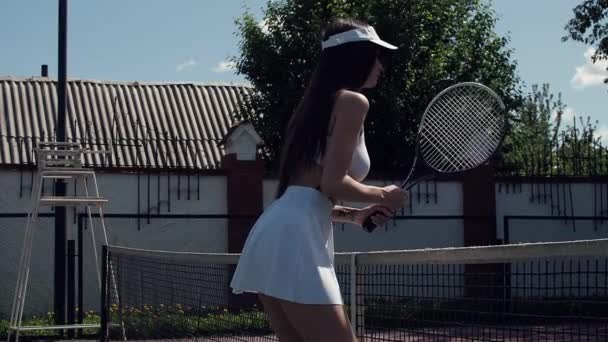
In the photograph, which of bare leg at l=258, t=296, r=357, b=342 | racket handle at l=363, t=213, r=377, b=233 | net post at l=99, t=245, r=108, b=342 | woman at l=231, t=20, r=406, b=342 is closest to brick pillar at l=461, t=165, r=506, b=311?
net post at l=99, t=245, r=108, b=342

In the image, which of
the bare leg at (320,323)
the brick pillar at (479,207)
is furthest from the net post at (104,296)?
the brick pillar at (479,207)

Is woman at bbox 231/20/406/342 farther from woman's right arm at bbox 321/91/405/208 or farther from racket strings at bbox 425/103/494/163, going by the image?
racket strings at bbox 425/103/494/163

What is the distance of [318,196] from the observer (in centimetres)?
359

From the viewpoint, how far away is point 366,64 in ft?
12.0

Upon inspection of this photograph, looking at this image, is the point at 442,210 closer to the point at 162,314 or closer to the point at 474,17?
the point at 474,17

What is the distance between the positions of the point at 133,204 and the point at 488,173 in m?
5.68

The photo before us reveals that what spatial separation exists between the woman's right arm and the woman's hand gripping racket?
5.87 feet

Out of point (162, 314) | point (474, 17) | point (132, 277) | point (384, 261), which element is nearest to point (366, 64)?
point (384, 261)

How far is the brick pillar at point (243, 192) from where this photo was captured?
1686 cm

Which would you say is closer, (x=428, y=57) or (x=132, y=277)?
(x=132, y=277)

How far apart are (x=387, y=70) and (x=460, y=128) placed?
12.9m

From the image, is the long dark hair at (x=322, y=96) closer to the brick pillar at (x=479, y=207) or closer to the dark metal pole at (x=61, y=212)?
the dark metal pole at (x=61, y=212)

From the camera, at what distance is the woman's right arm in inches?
136

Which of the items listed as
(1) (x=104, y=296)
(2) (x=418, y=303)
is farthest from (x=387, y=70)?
(2) (x=418, y=303)
